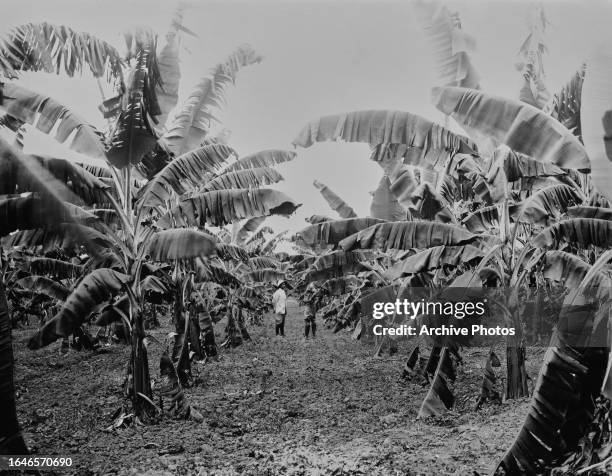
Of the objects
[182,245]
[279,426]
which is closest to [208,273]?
[182,245]

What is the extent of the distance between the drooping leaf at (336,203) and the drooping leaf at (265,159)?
1587mm

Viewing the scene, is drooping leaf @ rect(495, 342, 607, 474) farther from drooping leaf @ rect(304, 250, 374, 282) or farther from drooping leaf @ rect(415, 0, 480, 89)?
drooping leaf @ rect(304, 250, 374, 282)

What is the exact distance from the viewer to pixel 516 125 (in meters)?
3.09

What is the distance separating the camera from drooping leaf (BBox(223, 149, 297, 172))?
5.34 metres

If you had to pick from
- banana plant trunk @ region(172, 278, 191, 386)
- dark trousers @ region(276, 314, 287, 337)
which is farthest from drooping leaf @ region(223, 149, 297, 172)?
dark trousers @ region(276, 314, 287, 337)

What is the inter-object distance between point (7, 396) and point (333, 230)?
349 cm

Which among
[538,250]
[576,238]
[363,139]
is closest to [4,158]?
[363,139]

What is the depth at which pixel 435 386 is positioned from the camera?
415 centimetres

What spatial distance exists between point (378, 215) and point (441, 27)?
2801 mm

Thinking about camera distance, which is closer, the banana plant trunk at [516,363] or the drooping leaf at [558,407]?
the drooping leaf at [558,407]

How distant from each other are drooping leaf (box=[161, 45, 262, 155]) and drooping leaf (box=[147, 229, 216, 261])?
1135 millimetres

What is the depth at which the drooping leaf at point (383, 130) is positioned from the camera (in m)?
3.93

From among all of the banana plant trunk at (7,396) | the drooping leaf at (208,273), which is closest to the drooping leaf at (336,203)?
the drooping leaf at (208,273)

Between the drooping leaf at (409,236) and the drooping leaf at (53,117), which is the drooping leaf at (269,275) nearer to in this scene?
the drooping leaf at (409,236)
